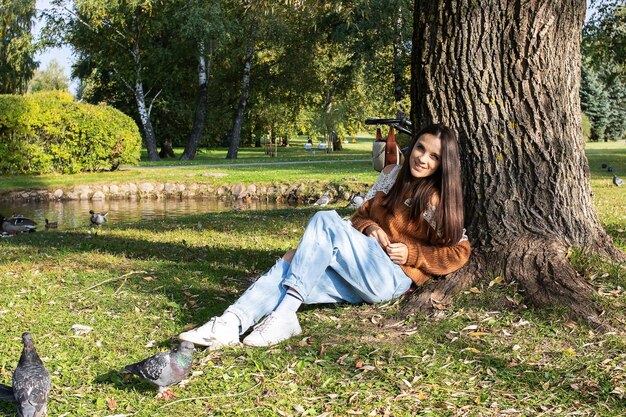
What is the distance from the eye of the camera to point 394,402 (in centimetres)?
352

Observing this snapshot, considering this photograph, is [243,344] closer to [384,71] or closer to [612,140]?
[384,71]

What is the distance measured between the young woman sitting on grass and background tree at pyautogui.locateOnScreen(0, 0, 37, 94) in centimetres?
2712

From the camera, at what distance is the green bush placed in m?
20.2

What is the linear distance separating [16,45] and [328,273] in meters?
28.5

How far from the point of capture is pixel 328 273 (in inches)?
181

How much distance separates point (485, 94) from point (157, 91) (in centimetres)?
3004

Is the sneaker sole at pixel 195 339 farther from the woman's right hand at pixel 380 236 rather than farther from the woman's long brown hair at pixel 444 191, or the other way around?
the woman's long brown hair at pixel 444 191

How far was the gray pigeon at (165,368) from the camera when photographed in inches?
139

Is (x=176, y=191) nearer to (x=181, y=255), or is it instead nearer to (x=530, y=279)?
(x=181, y=255)

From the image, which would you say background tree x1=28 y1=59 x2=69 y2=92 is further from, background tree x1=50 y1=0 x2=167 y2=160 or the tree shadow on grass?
Result: the tree shadow on grass

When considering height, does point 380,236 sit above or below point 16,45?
below

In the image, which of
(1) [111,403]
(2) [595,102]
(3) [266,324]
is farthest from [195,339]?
(2) [595,102]

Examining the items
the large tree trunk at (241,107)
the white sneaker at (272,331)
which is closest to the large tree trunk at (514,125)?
the white sneaker at (272,331)

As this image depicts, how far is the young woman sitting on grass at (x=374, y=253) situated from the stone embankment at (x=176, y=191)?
12.4m
